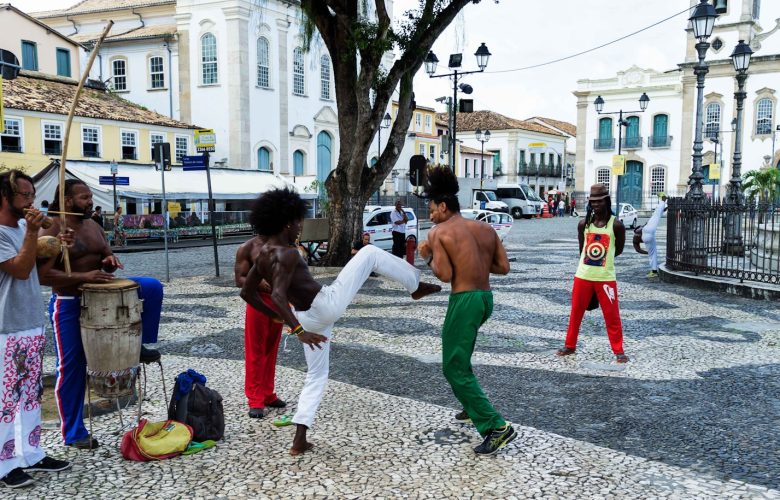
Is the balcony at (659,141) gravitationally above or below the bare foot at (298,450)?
above

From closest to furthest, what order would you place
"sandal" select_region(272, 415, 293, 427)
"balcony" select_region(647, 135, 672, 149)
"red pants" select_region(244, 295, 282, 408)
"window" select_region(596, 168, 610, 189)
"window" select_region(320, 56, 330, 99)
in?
"sandal" select_region(272, 415, 293, 427)
"red pants" select_region(244, 295, 282, 408)
"window" select_region(320, 56, 330, 99)
"balcony" select_region(647, 135, 672, 149)
"window" select_region(596, 168, 610, 189)

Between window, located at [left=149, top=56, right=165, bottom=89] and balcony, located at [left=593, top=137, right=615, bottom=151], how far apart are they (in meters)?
32.8

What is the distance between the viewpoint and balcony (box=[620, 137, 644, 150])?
52062 mm

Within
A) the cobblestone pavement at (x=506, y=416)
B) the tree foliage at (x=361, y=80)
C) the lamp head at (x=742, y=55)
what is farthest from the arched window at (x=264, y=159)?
the cobblestone pavement at (x=506, y=416)

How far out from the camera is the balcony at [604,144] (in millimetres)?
53281

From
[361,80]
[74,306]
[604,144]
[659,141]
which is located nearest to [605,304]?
[74,306]

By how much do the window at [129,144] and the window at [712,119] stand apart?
123 ft

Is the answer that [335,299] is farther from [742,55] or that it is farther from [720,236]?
[742,55]

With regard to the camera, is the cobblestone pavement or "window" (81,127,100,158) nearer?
the cobblestone pavement

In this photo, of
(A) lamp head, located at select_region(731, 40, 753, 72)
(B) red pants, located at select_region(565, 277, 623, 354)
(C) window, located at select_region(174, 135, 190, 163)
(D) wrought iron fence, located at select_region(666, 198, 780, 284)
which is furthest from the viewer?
(C) window, located at select_region(174, 135, 190, 163)

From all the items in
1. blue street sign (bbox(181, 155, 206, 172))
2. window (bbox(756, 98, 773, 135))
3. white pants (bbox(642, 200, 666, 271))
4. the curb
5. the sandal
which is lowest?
the sandal

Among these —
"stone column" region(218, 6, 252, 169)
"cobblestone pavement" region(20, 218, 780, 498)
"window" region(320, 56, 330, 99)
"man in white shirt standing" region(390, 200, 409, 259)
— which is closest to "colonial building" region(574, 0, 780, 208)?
"window" region(320, 56, 330, 99)

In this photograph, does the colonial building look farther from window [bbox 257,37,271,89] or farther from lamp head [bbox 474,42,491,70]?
lamp head [bbox 474,42,491,70]

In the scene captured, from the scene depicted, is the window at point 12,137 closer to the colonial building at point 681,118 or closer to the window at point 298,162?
the window at point 298,162
